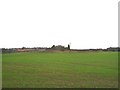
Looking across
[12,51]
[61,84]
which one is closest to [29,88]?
[61,84]

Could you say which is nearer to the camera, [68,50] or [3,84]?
[3,84]

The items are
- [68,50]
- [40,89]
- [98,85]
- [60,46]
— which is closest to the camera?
[40,89]

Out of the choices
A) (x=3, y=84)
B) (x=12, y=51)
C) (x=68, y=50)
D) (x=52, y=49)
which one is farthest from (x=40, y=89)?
(x=52, y=49)

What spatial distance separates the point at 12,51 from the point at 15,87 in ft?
224

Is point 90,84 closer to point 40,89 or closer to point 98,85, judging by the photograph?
point 98,85

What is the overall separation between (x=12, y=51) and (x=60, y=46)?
2027 centimetres

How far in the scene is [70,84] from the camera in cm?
1969

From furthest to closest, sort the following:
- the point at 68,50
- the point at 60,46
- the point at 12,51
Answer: the point at 60,46 → the point at 68,50 → the point at 12,51

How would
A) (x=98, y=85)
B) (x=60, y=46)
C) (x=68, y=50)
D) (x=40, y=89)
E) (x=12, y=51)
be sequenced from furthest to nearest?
(x=60, y=46)
(x=68, y=50)
(x=12, y=51)
(x=98, y=85)
(x=40, y=89)

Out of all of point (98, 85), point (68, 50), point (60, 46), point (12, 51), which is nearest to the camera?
point (98, 85)

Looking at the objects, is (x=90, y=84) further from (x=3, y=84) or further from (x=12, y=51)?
(x=12, y=51)

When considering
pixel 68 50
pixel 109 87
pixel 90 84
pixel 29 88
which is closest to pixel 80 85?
pixel 90 84

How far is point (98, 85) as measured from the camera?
1916 centimetres

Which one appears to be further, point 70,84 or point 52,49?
point 52,49
